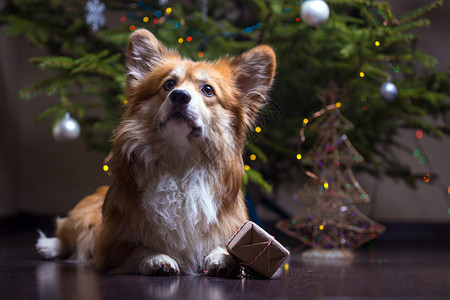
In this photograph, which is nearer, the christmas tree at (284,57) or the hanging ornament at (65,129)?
the christmas tree at (284,57)

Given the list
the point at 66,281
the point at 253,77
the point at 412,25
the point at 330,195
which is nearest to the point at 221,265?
the point at 66,281

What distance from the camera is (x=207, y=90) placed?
186 centimetres

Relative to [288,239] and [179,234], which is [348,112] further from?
[179,234]

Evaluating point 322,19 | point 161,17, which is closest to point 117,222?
point 322,19

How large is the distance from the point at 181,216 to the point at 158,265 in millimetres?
188

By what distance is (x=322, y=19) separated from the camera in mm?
2404

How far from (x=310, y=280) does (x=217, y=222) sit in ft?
1.27

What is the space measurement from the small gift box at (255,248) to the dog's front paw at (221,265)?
2.5 inches

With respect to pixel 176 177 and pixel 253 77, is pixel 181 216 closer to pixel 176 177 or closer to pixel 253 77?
pixel 176 177

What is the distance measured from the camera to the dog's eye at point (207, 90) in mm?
1850

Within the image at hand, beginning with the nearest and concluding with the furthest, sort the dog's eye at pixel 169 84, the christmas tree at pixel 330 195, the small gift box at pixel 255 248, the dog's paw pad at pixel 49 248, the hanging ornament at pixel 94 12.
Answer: the small gift box at pixel 255 248 < the dog's eye at pixel 169 84 < the dog's paw pad at pixel 49 248 < the christmas tree at pixel 330 195 < the hanging ornament at pixel 94 12

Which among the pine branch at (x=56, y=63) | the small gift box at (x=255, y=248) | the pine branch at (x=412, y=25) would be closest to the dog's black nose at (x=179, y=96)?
the small gift box at (x=255, y=248)

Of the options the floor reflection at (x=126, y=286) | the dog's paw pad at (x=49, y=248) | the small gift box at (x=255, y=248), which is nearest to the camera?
the floor reflection at (x=126, y=286)

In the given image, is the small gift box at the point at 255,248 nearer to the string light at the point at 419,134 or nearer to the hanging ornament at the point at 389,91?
the hanging ornament at the point at 389,91
